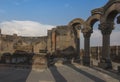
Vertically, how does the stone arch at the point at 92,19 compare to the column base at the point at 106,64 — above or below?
above

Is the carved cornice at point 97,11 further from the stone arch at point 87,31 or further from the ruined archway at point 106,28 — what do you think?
the ruined archway at point 106,28

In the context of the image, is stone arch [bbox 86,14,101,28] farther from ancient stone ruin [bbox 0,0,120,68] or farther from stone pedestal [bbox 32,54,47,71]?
stone pedestal [bbox 32,54,47,71]

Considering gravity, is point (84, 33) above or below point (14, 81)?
above

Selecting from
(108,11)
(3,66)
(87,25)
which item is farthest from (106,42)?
(3,66)

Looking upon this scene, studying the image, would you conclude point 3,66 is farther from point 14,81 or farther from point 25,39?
point 25,39

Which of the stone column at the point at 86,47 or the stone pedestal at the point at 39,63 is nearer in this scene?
the stone pedestal at the point at 39,63

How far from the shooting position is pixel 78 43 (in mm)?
27172

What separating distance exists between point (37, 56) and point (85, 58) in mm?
5686

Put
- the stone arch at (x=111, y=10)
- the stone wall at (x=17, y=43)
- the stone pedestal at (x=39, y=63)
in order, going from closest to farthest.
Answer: the stone arch at (x=111, y=10), the stone pedestal at (x=39, y=63), the stone wall at (x=17, y=43)

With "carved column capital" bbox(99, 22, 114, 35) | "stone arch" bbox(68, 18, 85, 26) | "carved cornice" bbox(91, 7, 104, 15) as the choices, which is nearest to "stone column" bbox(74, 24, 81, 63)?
"stone arch" bbox(68, 18, 85, 26)

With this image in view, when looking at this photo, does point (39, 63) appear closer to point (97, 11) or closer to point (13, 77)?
point (13, 77)

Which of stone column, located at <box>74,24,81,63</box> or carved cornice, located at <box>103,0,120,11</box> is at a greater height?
carved cornice, located at <box>103,0,120,11</box>

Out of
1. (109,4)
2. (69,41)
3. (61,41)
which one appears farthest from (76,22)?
(109,4)

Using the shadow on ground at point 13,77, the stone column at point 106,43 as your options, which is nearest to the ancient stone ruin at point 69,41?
the stone column at point 106,43
